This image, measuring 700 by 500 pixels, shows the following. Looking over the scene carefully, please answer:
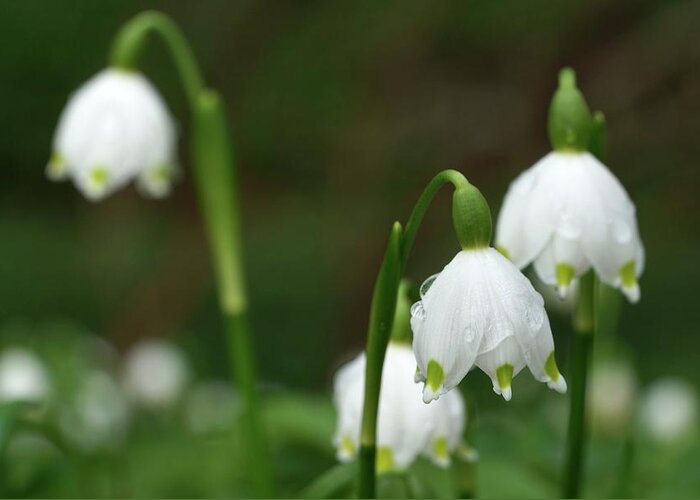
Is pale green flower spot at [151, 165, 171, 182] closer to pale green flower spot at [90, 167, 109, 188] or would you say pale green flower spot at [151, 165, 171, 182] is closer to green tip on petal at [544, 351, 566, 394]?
pale green flower spot at [90, 167, 109, 188]

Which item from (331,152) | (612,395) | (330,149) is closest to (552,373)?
(612,395)

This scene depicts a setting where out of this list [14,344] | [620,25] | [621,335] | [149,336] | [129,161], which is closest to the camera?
[129,161]

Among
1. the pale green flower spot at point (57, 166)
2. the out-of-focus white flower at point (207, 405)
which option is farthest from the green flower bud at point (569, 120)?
the out-of-focus white flower at point (207, 405)

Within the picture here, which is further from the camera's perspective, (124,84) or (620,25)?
(620,25)

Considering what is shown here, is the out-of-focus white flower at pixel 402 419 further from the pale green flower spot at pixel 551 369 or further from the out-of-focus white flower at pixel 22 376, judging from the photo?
the out-of-focus white flower at pixel 22 376

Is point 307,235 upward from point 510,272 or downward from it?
upward

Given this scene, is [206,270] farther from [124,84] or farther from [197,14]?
[124,84]

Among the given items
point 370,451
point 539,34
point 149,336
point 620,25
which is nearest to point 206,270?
point 149,336
